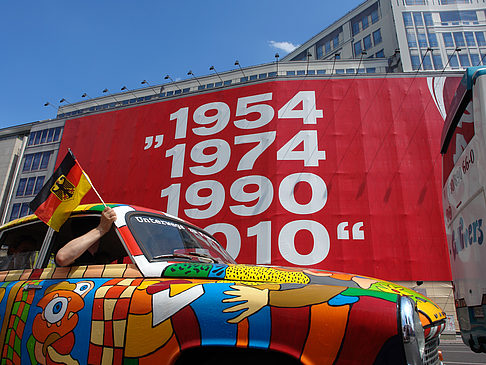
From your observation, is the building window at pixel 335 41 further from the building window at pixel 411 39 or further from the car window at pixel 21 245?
the car window at pixel 21 245

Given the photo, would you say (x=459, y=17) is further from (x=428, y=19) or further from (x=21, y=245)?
(x=21, y=245)

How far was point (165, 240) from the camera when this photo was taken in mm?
2562

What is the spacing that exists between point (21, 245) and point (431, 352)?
11.1ft

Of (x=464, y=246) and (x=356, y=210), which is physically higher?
(x=356, y=210)

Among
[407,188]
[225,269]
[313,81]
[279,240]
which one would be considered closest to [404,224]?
[407,188]

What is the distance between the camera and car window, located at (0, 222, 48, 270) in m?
2.90

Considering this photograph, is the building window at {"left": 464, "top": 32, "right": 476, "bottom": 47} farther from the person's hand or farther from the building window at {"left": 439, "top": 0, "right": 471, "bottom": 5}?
the person's hand

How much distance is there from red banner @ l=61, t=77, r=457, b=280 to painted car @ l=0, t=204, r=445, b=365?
559 inches

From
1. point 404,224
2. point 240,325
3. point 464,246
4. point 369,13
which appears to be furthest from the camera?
point 369,13

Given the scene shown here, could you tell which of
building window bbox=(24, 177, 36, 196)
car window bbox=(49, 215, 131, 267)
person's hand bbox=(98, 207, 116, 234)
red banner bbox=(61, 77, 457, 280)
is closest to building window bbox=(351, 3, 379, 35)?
red banner bbox=(61, 77, 457, 280)

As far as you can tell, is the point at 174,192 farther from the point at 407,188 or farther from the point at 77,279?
the point at 77,279

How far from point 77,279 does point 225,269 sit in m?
1.04

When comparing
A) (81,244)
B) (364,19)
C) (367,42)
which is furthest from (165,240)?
(364,19)

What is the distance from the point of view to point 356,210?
16.9 metres
